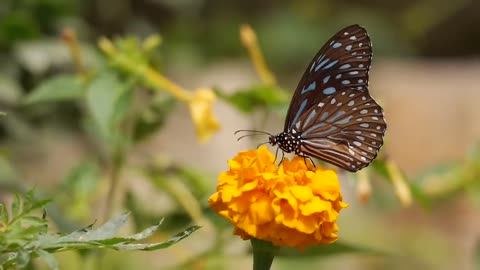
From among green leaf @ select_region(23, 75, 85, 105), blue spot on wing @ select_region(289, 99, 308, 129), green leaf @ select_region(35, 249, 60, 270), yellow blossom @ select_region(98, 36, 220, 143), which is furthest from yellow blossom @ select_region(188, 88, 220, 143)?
green leaf @ select_region(35, 249, 60, 270)

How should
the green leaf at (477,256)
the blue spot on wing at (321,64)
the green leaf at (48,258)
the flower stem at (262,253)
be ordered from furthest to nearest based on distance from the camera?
1. the green leaf at (477,256)
2. the blue spot on wing at (321,64)
3. the flower stem at (262,253)
4. the green leaf at (48,258)

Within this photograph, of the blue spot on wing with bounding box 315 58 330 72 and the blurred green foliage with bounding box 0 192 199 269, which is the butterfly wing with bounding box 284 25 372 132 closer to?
the blue spot on wing with bounding box 315 58 330 72

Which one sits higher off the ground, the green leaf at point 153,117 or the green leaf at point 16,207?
the green leaf at point 153,117

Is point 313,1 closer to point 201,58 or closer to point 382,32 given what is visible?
point 382,32

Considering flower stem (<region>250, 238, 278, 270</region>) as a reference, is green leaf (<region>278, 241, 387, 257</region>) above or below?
above

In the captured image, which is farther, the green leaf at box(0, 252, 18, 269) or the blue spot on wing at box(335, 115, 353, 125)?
the blue spot on wing at box(335, 115, 353, 125)

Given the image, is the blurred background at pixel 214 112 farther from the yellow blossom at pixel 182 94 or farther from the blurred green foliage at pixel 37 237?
the blurred green foliage at pixel 37 237

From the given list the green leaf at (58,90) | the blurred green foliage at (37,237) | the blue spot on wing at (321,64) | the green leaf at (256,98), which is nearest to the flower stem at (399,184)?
the green leaf at (256,98)

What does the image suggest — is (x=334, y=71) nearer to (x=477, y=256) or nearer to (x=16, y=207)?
(x=16, y=207)
